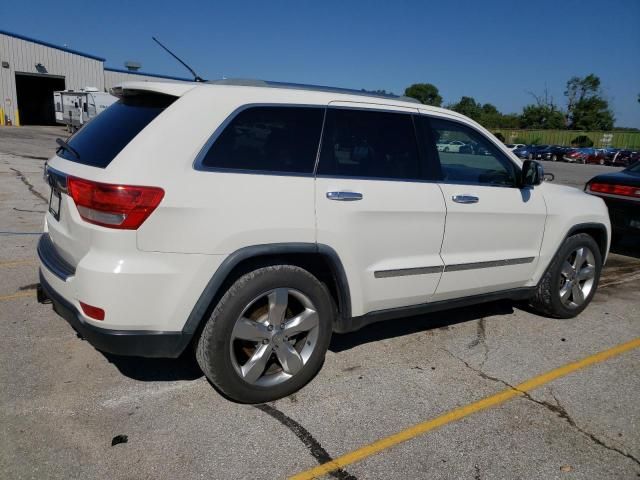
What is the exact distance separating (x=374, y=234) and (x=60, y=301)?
1904mm

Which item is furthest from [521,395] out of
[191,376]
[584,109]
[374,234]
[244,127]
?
[584,109]

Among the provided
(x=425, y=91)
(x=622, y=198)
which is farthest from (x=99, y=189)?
(x=425, y=91)

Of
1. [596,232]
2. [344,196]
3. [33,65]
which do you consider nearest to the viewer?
[344,196]

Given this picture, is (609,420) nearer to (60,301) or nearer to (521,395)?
(521,395)

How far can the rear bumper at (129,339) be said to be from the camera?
2703 mm

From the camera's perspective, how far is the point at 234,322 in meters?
2.93

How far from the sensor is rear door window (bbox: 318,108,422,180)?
3297mm

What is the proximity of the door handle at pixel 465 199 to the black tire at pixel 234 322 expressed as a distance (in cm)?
122

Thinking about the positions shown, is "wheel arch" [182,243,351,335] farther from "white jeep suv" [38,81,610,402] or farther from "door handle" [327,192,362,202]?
"door handle" [327,192,362,202]

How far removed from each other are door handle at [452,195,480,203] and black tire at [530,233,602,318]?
128 cm

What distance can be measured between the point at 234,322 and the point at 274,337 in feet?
1.01

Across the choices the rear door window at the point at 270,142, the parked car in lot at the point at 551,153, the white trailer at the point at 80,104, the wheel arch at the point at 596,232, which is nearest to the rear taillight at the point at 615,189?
the wheel arch at the point at 596,232

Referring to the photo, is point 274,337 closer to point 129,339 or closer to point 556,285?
point 129,339

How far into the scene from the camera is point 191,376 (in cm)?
347
